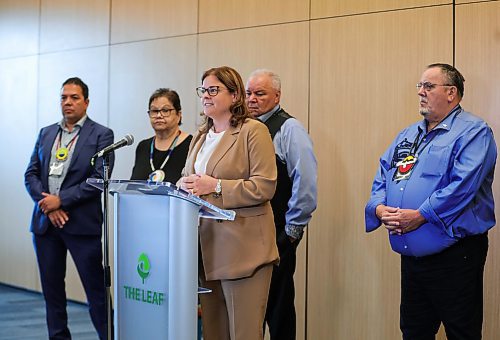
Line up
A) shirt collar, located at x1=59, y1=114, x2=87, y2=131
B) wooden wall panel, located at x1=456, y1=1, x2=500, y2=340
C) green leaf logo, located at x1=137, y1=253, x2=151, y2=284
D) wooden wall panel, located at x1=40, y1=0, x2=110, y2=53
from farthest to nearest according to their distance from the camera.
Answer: wooden wall panel, located at x1=40, y1=0, x2=110, y2=53 → shirt collar, located at x1=59, y1=114, x2=87, y2=131 → wooden wall panel, located at x1=456, y1=1, x2=500, y2=340 → green leaf logo, located at x1=137, y1=253, x2=151, y2=284

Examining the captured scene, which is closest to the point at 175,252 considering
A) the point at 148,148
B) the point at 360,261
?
the point at 148,148

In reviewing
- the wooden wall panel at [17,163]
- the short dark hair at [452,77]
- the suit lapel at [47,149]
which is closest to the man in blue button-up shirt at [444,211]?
the short dark hair at [452,77]

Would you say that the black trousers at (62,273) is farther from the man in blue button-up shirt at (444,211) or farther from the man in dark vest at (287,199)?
the man in blue button-up shirt at (444,211)

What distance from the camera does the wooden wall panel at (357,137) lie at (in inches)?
170

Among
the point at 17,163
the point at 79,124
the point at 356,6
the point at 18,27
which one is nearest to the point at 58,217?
the point at 79,124

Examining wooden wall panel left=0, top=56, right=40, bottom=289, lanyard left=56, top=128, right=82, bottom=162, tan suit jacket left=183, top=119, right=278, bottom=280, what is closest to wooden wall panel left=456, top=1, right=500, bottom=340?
tan suit jacket left=183, top=119, right=278, bottom=280

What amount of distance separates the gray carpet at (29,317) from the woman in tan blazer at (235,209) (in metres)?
2.34

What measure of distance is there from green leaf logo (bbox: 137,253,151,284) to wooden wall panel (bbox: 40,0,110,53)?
386 cm

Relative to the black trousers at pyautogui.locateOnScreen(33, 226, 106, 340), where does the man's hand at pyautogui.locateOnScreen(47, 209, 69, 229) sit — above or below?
above

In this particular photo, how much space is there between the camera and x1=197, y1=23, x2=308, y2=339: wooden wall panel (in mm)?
4820

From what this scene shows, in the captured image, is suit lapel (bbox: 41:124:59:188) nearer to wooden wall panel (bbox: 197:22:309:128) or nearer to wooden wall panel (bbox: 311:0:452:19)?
wooden wall panel (bbox: 197:22:309:128)

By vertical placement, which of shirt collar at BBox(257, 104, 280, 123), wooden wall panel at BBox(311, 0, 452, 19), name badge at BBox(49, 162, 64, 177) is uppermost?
wooden wall panel at BBox(311, 0, 452, 19)

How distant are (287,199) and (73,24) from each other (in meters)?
3.51

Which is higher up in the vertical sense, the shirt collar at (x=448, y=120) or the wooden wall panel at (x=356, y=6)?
the wooden wall panel at (x=356, y=6)
